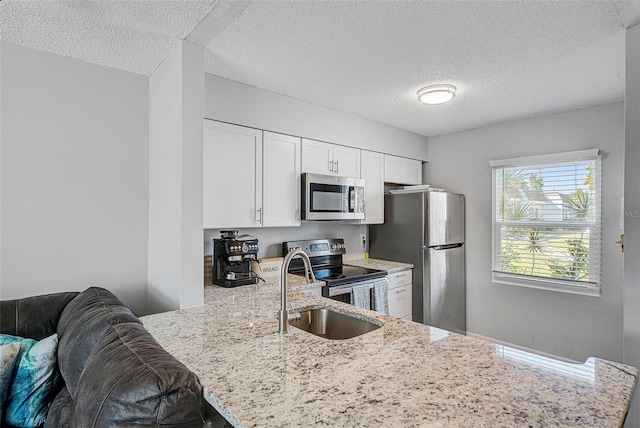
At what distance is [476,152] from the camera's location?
387cm

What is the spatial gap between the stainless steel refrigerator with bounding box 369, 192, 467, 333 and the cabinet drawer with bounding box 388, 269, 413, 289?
0.17 ft

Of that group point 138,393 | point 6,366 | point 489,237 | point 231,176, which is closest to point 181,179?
point 231,176

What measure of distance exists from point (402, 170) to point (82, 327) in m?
3.40

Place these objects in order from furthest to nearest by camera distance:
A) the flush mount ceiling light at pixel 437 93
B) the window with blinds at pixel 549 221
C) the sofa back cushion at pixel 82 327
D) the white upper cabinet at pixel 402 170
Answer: the white upper cabinet at pixel 402 170 < the window with blinds at pixel 549 221 < the flush mount ceiling light at pixel 437 93 < the sofa back cushion at pixel 82 327

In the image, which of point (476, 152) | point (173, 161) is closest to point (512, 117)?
point (476, 152)

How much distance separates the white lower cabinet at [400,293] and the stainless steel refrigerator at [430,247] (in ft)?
0.19

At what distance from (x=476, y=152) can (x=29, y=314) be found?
4067 mm

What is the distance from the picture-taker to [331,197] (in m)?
3.11

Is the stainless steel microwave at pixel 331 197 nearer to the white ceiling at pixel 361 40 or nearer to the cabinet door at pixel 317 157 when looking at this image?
the cabinet door at pixel 317 157

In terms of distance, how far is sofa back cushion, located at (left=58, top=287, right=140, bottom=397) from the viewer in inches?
A: 51.3

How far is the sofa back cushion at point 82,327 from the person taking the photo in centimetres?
130

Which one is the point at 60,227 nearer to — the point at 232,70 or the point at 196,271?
the point at 196,271

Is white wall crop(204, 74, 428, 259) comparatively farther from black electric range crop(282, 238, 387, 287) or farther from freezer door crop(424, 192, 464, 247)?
freezer door crop(424, 192, 464, 247)

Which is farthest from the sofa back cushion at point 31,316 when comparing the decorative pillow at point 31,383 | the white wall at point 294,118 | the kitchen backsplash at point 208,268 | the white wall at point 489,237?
the white wall at point 489,237
